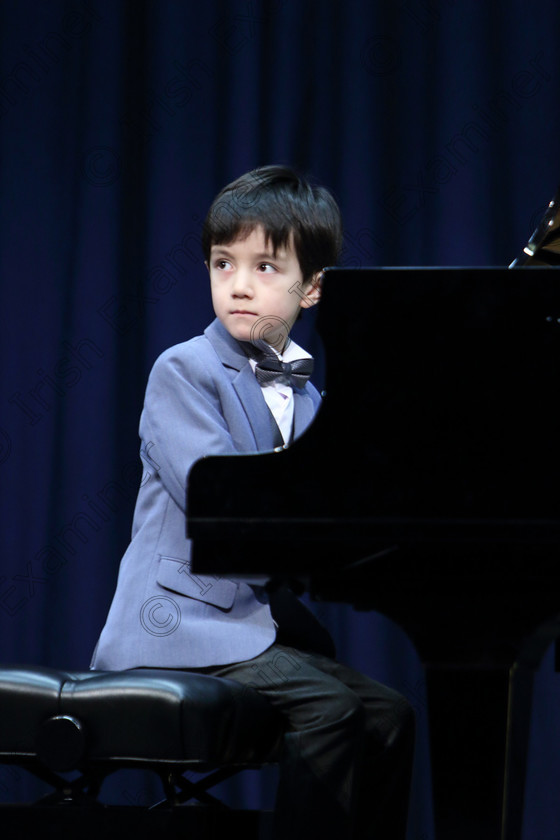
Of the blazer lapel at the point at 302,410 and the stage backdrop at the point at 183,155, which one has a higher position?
the stage backdrop at the point at 183,155

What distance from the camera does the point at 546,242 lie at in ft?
5.62

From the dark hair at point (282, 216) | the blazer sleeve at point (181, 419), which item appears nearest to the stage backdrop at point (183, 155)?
the dark hair at point (282, 216)

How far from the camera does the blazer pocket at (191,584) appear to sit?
1.73 metres

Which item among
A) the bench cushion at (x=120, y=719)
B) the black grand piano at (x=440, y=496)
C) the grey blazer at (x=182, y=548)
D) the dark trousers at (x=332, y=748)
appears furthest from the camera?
the grey blazer at (x=182, y=548)

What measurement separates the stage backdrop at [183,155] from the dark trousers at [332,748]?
3.83ft

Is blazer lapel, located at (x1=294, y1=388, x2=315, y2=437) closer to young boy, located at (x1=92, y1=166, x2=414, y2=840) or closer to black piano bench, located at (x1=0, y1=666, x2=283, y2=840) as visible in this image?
young boy, located at (x1=92, y1=166, x2=414, y2=840)

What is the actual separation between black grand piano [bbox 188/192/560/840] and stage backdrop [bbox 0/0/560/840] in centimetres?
185

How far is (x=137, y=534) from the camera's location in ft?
5.97

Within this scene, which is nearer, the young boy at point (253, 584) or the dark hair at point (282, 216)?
the young boy at point (253, 584)

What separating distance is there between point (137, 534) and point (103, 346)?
51.1 inches

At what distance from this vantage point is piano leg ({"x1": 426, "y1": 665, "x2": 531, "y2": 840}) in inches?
47.1

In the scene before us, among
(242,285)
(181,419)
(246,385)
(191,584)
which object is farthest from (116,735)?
(242,285)

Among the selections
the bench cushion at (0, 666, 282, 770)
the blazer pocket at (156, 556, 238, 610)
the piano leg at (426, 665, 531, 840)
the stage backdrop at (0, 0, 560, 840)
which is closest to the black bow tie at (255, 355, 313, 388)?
the blazer pocket at (156, 556, 238, 610)

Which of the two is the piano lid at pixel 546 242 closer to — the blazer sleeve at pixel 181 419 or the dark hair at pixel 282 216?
the dark hair at pixel 282 216
